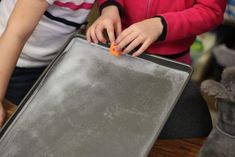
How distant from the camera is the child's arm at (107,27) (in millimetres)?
645

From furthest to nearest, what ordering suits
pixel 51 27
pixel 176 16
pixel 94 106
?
1. pixel 51 27
2. pixel 176 16
3. pixel 94 106

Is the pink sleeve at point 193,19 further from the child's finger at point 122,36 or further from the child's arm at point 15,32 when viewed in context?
the child's arm at point 15,32

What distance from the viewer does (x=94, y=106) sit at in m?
0.57

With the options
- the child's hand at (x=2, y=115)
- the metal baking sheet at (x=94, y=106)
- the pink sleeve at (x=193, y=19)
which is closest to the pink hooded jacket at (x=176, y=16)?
the pink sleeve at (x=193, y=19)

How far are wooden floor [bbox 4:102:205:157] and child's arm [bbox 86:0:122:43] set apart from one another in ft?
0.64

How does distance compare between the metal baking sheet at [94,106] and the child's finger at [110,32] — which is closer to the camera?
the metal baking sheet at [94,106]

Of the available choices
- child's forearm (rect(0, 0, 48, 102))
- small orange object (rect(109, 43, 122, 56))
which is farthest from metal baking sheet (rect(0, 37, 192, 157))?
child's forearm (rect(0, 0, 48, 102))

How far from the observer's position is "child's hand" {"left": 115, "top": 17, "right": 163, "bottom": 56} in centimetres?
62

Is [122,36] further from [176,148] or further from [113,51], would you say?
[176,148]

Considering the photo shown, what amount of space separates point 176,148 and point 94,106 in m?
0.16

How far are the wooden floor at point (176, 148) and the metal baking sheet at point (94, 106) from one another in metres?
0.09

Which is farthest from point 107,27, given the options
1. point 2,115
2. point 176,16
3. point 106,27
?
point 2,115

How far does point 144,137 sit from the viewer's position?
525mm

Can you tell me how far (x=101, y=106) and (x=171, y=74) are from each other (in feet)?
0.41
